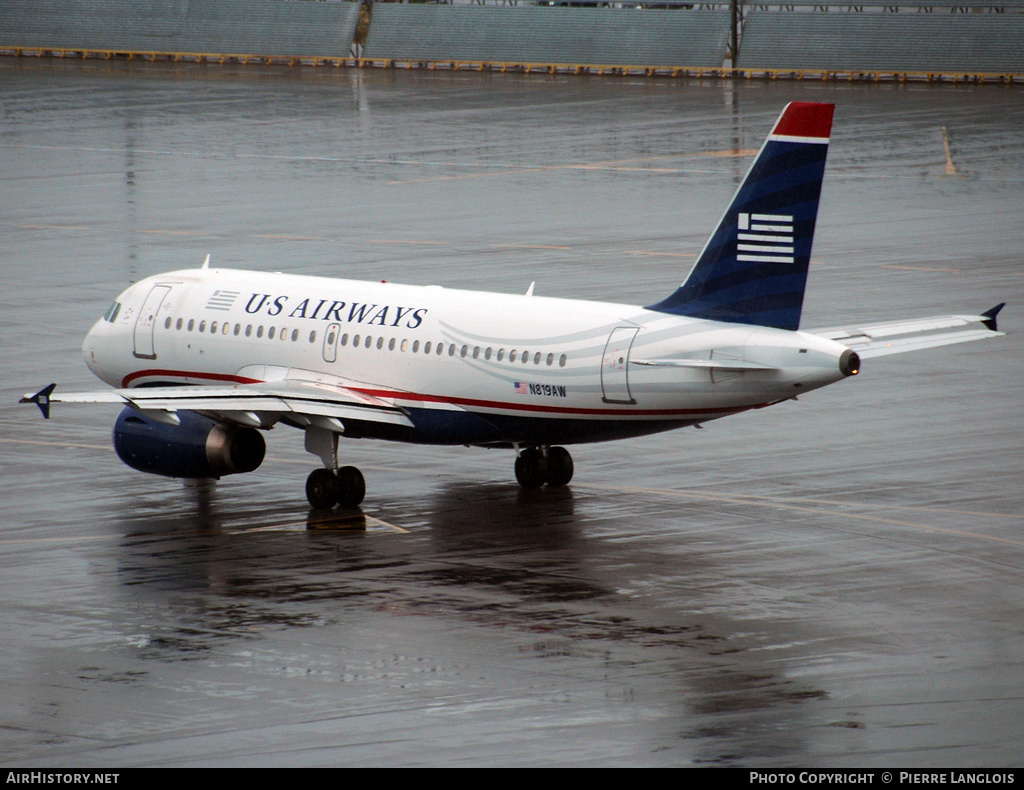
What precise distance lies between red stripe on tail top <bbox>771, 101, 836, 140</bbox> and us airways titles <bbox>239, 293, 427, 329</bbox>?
884 centimetres

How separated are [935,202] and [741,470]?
138 ft

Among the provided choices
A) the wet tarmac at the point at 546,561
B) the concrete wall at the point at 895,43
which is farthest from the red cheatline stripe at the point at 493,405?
the concrete wall at the point at 895,43

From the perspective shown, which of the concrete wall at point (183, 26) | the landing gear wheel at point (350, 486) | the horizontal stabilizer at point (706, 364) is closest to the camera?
the horizontal stabilizer at point (706, 364)

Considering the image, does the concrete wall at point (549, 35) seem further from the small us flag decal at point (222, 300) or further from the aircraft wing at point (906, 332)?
the aircraft wing at point (906, 332)

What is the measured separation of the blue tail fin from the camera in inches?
1399

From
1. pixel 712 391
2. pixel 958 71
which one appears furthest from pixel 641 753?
pixel 958 71

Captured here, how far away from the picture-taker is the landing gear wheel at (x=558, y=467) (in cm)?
3997

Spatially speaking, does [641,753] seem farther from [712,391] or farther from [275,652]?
[712,391]

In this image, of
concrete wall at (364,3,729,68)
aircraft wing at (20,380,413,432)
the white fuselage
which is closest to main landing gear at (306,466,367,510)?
aircraft wing at (20,380,413,432)

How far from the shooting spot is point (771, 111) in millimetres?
105875

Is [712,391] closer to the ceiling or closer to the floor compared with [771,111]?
closer to the floor

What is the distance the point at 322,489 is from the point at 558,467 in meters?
5.08

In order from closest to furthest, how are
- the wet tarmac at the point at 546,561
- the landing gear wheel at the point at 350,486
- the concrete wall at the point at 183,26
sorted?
1. the wet tarmac at the point at 546,561
2. the landing gear wheel at the point at 350,486
3. the concrete wall at the point at 183,26

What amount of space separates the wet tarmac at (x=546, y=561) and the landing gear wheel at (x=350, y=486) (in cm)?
66
